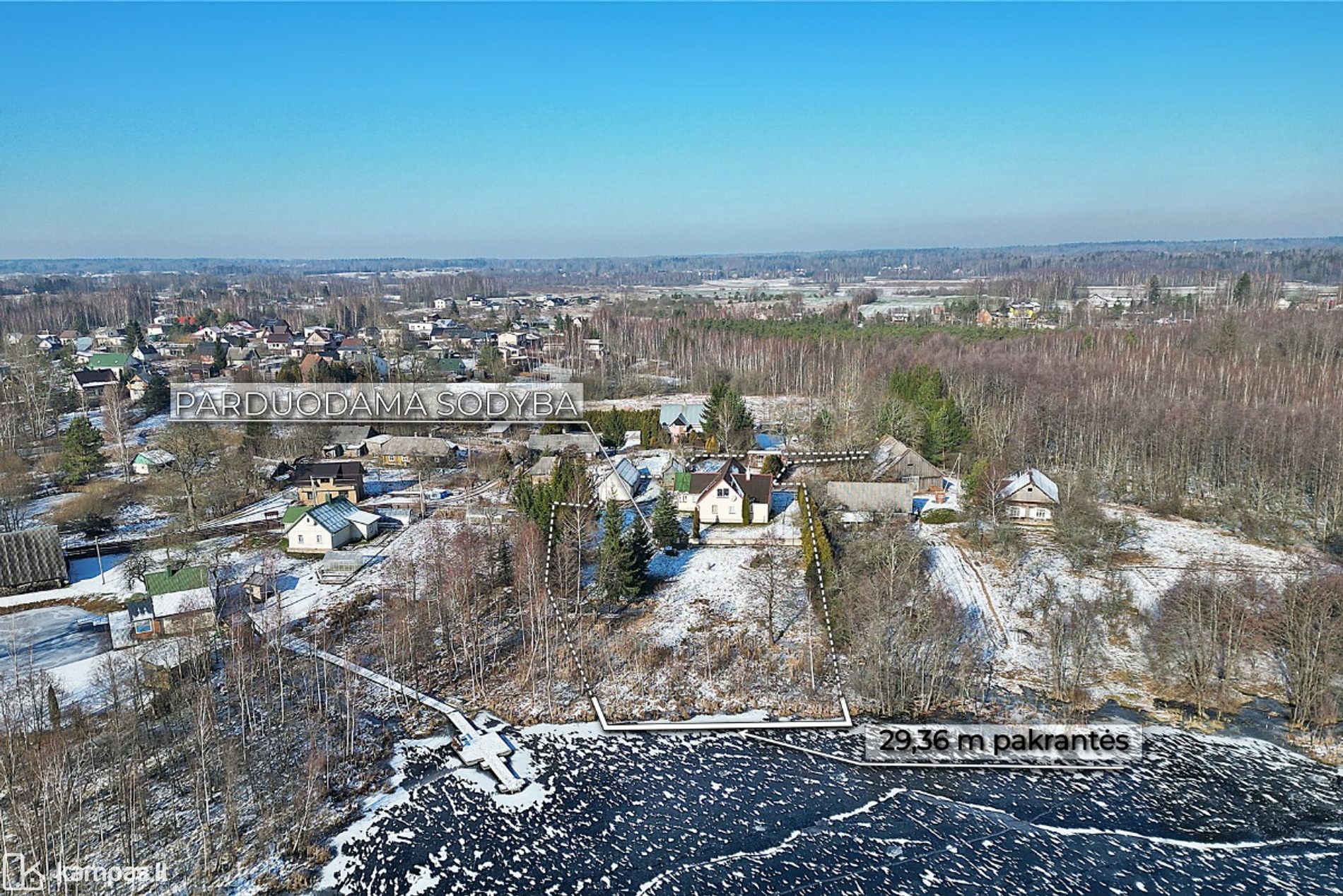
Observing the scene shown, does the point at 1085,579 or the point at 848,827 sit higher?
the point at 1085,579

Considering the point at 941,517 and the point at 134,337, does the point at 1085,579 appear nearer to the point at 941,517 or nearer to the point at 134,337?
the point at 941,517

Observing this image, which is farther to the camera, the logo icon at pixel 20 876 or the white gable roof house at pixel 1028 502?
the white gable roof house at pixel 1028 502

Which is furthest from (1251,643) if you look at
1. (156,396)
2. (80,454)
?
(156,396)

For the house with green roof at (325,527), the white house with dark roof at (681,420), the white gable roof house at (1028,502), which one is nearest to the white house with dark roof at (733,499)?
the white gable roof house at (1028,502)

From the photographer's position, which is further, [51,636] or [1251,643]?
[51,636]

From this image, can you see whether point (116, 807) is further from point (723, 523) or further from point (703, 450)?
point (703, 450)

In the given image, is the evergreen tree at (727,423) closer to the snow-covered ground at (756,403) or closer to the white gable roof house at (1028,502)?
the snow-covered ground at (756,403)

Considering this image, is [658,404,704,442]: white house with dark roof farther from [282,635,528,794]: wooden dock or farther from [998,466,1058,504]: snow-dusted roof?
[282,635,528,794]: wooden dock
